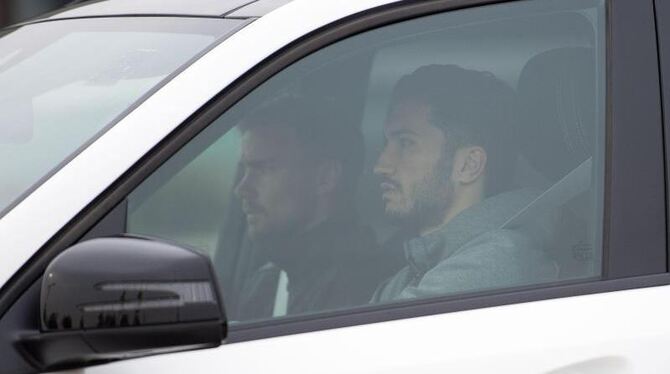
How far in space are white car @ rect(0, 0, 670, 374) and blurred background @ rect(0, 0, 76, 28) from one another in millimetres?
5051

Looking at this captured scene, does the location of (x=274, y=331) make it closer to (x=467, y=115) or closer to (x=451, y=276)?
(x=451, y=276)

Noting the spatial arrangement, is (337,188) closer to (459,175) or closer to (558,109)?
(459,175)

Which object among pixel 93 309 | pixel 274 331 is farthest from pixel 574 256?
pixel 93 309

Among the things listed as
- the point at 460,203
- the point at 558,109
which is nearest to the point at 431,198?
the point at 460,203

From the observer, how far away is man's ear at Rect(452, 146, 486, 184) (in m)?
2.23

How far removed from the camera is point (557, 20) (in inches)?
91.0

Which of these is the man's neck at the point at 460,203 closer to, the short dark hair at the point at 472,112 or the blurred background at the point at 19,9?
the short dark hair at the point at 472,112

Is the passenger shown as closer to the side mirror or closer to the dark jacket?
the dark jacket

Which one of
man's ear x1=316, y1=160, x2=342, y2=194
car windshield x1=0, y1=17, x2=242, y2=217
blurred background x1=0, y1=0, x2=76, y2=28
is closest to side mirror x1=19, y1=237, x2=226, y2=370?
car windshield x1=0, y1=17, x2=242, y2=217

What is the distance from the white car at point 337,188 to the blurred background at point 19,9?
5051 millimetres

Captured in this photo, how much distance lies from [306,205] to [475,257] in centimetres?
28

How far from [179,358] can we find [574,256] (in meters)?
0.70

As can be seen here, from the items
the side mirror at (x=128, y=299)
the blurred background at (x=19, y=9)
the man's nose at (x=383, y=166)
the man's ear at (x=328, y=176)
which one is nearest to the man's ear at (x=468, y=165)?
the man's nose at (x=383, y=166)

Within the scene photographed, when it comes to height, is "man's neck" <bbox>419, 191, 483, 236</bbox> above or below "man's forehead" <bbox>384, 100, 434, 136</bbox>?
below
